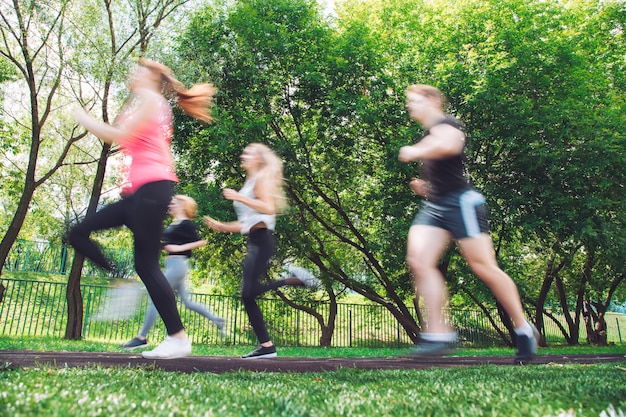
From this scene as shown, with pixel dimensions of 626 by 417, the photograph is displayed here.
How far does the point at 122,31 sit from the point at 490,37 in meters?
11.6

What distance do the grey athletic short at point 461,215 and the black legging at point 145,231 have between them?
2.03 m

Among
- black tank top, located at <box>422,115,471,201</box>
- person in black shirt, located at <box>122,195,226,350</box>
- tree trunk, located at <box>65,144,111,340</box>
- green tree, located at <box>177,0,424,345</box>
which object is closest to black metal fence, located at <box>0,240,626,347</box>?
tree trunk, located at <box>65,144,111,340</box>

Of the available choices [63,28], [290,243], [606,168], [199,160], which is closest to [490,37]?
[606,168]

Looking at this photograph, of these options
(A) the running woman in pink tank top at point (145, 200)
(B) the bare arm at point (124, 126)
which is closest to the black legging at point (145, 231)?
(A) the running woman in pink tank top at point (145, 200)

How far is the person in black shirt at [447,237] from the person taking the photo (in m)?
3.24

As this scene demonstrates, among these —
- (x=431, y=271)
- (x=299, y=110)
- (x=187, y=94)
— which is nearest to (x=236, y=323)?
(x=299, y=110)

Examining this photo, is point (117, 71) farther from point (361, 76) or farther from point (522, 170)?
point (522, 170)

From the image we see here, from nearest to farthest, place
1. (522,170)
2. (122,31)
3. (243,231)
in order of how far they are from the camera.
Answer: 1. (243,231)
2. (522,170)
3. (122,31)

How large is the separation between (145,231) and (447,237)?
87.6 inches

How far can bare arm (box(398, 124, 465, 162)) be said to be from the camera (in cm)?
338

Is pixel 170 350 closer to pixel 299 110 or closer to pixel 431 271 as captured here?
pixel 431 271

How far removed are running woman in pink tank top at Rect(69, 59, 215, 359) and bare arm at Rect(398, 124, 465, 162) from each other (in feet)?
5.97

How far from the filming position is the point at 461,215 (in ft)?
10.7

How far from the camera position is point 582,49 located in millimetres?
15578
